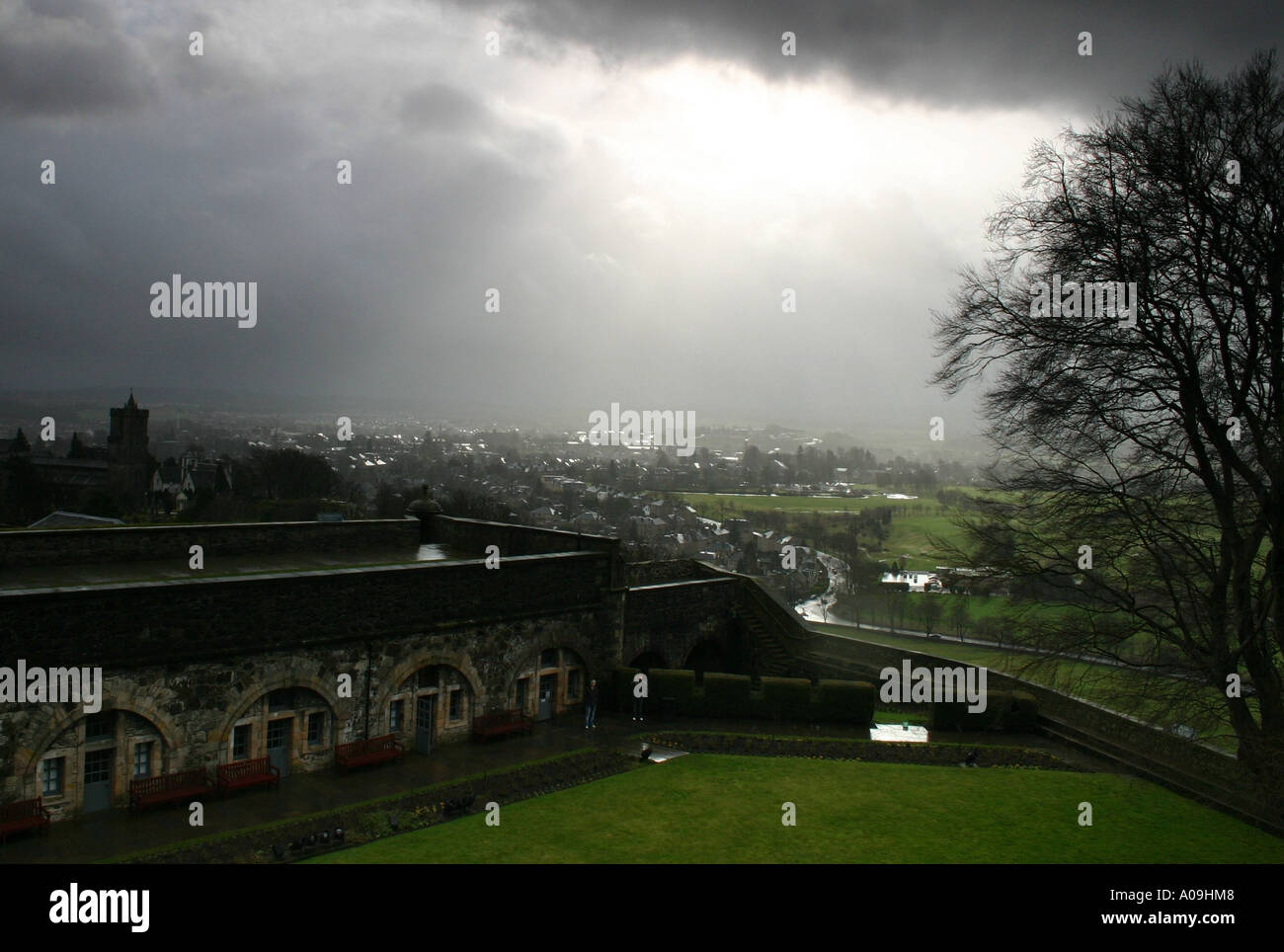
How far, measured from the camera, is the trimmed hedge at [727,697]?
21.5 meters

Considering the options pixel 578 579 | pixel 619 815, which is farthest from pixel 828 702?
pixel 619 815

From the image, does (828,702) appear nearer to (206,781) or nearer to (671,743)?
(671,743)

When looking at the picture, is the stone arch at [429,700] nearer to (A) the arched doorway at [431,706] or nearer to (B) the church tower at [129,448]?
(A) the arched doorway at [431,706]

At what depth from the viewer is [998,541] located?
15.6 m

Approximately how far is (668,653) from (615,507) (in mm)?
43624

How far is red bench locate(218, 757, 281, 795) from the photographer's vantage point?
49.5ft

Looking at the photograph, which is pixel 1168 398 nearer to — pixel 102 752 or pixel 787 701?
pixel 787 701

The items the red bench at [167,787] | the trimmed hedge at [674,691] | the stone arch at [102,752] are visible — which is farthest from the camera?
the trimmed hedge at [674,691]
